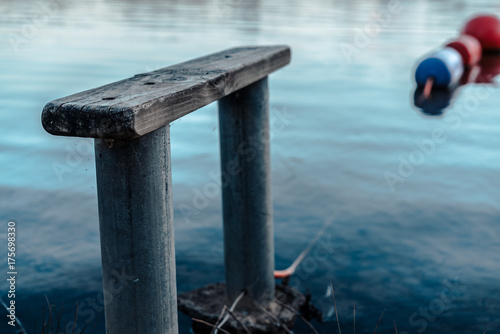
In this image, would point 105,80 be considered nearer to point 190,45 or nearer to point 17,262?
point 190,45

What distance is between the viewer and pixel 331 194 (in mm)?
6023

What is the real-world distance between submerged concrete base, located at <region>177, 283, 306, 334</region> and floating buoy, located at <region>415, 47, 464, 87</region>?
8.23m

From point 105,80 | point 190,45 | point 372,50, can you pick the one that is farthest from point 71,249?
point 372,50

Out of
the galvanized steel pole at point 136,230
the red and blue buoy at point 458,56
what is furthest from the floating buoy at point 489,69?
the galvanized steel pole at point 136,230

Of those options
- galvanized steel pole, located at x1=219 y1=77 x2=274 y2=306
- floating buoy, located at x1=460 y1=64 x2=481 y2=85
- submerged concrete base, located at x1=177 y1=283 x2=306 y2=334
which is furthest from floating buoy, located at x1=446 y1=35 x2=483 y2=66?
galvanized steel pole, located at x1=219 y1=77 x2=274 y2=306

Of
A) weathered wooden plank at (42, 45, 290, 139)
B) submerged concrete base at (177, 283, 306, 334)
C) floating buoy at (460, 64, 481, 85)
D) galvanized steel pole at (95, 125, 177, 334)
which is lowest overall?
floating buoy at (460, 64, 481, 85)

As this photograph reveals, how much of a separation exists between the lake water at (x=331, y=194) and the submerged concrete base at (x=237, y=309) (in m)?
0.12

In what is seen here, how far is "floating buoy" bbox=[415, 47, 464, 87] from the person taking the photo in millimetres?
11125

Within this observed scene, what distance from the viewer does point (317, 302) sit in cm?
A: 409

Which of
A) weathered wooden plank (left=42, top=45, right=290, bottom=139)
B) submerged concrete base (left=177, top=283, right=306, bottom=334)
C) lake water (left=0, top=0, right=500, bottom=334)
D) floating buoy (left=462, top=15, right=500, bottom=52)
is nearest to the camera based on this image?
weathered wooden plank (left=42, top=45, right=290, bottom=139)

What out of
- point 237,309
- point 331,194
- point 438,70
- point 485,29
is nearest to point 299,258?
point 237,309

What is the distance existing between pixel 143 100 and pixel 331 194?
166 inches

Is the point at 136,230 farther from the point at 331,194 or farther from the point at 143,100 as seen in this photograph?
the point at 331,194

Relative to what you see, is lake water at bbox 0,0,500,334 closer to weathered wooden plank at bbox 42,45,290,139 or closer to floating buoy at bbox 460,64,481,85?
floating buoy at bbox 460,64,481,85
